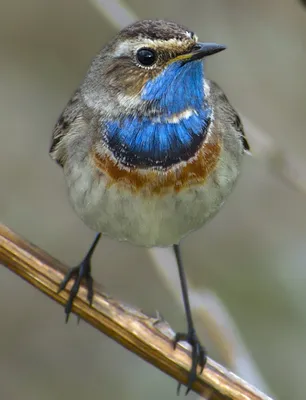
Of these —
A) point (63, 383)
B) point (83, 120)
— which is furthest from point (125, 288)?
point (83, 120)

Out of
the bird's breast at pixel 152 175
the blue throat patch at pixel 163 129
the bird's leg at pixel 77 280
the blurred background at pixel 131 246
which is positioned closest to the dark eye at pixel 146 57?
the blue throat patch at pixel 163 129

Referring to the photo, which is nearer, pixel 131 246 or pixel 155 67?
pixel 155 67

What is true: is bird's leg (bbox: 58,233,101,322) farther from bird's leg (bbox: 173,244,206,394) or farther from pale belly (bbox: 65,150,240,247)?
bird's leg (bbox: 173,244,206,394)

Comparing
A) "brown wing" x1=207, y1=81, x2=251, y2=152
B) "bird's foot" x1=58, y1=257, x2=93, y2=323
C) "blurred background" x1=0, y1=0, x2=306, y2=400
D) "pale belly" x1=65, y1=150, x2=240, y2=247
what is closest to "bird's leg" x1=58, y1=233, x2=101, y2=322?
"bird's foot" x1=58, y1=257, x2=93, y2=323

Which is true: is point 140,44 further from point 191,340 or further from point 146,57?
point 191,340

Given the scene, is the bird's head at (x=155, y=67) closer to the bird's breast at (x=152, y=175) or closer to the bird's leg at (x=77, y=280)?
→ the bird's breast at (x=152, y=175)

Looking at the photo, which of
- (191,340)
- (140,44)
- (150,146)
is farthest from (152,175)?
(191,340)
